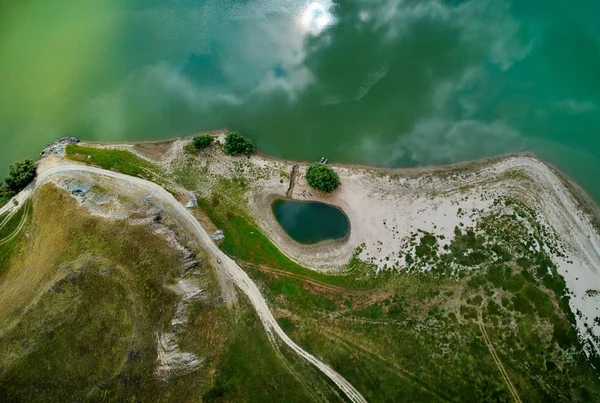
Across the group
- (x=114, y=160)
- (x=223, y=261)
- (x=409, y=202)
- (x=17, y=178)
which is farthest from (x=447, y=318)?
(x=17, y=178)

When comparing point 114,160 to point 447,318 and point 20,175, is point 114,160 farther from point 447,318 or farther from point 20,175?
point 447,318

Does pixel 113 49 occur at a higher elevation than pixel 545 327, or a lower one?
higher

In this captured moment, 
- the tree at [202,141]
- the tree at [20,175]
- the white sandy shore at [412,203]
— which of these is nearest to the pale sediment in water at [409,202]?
the white sandy shore at [412,203]

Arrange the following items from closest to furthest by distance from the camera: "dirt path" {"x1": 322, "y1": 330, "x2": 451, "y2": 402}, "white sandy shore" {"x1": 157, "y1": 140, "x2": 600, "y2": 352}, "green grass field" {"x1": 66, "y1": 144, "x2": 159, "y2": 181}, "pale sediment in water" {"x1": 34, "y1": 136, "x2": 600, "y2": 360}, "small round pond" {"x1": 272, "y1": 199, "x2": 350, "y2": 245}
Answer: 1. "dirt path" {"x1": 322, "y1": 330, "x2": 451, "y2": 402}
2. "pale sediment in water" {"x1": 34, "y1": 136, "x2": 600, "y2": 360}
3. "white sandy shore" {"x1": 157, "y1": 140, "x2": 600, "y2": 352}
4. "small round pond" {"x1": 272, "y1": 199, "x2": 350, "y2": 245}
5. "green grass field" {"x1": 66, "y1": 144, "x2": 159, "y2": 181}

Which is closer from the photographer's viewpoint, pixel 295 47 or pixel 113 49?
pixel 295 47

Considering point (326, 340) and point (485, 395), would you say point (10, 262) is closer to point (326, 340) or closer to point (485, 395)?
point (326, 340)

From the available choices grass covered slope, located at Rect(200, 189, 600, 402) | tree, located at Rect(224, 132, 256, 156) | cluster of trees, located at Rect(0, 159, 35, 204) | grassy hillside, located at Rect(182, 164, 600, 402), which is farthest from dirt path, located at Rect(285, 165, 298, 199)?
cluster of trees, located at Rect(0, 159, 35, 204)

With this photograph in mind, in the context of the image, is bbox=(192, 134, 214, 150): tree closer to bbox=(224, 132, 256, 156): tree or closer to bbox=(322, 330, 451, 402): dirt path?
bbox=(224, 132, 256, 156): tree

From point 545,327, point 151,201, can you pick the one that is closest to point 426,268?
point 545,327
